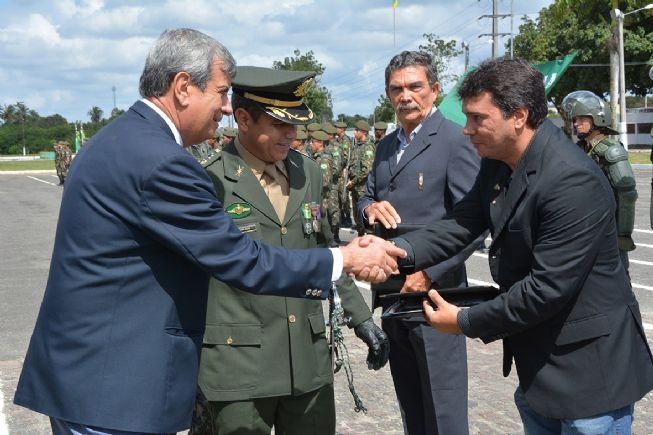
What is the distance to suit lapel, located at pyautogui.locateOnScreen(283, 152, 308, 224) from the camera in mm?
3565

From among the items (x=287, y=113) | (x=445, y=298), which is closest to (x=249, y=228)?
(x=287, y=113)

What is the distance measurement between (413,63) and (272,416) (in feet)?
6.44

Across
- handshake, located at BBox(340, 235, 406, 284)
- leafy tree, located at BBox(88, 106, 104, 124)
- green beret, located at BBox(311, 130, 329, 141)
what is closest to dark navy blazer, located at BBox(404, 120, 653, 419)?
handshake, located at BBox(340, 235, 406, 284)

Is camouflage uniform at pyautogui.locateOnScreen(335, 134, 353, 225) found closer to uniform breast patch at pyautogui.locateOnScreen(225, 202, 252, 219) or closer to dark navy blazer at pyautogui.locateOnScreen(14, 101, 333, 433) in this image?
uniform breast patch at pyautogui.locateOnScreen(225, 202, 252, 219)

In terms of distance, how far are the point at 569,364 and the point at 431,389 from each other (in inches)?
53.4

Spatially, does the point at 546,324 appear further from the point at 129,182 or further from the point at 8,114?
the point at 8,114

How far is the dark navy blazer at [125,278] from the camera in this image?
265 cm

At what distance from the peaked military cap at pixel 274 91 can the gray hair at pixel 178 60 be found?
1.88 feet

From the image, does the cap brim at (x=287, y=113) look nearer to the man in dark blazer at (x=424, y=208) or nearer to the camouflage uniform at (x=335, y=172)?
the man in dark blazer at (x=424, y=208)

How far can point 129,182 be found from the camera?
2.64 meters

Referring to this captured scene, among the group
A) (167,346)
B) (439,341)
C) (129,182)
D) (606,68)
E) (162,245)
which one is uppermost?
(606,68)

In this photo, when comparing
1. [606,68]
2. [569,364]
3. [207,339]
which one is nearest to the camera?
[569,364]

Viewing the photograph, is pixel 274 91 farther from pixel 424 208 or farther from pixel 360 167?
pixel 360 167

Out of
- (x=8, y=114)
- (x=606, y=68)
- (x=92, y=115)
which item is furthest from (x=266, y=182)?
(x=8, y=114)
